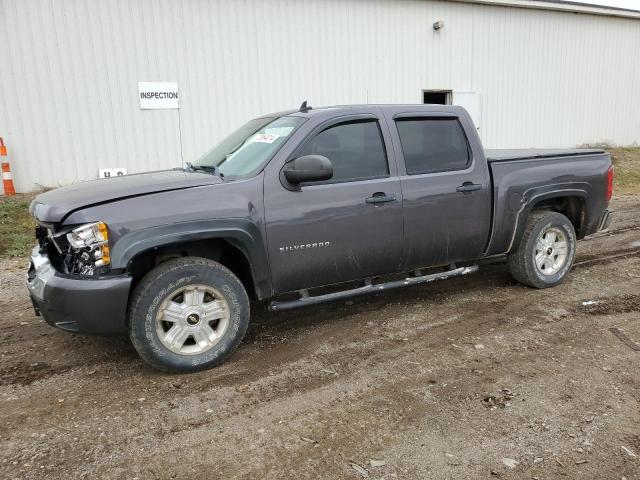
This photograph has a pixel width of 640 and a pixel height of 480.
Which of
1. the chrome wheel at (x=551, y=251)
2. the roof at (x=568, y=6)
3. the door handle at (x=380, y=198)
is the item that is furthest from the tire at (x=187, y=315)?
the roof at (x=568, y=6)

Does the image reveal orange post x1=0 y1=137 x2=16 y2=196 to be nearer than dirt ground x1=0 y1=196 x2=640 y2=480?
No

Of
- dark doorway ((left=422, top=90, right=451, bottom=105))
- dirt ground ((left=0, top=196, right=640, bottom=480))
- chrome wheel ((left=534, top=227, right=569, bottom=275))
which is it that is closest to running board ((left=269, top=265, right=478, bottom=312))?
dirt ground ((left=0, top=196, right=640, bottom=480))

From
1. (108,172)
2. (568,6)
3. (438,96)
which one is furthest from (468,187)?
(568,6)

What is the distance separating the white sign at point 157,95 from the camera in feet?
36.0

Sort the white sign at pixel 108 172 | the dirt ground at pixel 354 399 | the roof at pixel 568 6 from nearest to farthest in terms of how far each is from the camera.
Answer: the dirt ground at pixel 354 399 → the white sign at pixel 108 172 → the roof at pixel 568 6

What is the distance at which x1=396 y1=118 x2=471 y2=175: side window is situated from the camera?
4570 millimetres

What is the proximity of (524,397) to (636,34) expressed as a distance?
20.4 m

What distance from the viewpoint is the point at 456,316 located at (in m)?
4.75

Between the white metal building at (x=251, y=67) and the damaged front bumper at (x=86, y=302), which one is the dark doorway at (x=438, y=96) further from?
the damaged front bumper at (x=86, y=302)

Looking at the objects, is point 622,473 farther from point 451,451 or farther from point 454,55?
point 454,55

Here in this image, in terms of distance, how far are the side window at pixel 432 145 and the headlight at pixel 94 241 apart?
2.54 meters

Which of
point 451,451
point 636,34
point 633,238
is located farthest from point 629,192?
point 451,451

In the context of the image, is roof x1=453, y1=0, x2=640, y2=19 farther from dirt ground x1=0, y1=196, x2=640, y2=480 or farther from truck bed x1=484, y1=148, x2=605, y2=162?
dirt ground x1=0, y1=196, x2=640, y2=480

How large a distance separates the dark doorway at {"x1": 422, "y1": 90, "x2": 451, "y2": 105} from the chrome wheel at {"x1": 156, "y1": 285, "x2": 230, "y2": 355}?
12549 millimetres
